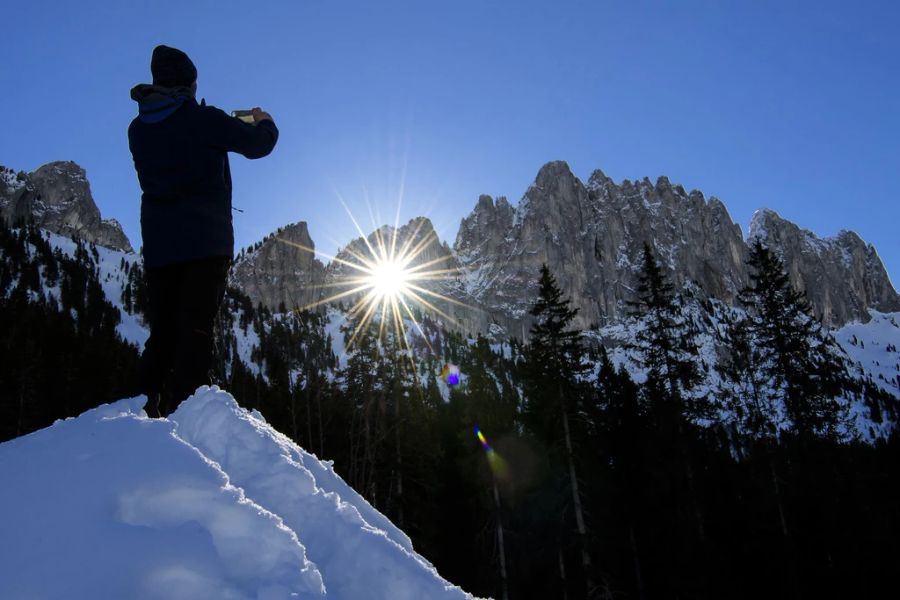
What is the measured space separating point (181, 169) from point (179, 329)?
98 cm

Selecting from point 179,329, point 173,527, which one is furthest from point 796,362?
point 173,527

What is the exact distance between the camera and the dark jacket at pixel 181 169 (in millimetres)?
3510

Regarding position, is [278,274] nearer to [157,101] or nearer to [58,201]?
[58,201]

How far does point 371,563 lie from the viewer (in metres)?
1.78

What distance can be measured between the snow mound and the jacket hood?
2069mm

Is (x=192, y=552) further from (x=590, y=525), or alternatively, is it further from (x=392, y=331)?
(x=392, y=331)

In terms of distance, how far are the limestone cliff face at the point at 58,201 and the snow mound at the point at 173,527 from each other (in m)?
202

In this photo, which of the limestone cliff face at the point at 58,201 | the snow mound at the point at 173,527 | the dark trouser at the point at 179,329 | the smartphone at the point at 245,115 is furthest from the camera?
the limestone cliff face at the point at 58,201

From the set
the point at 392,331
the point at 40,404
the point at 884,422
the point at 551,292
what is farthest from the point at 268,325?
the point at 884,422

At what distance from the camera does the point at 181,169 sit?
11.6 feet

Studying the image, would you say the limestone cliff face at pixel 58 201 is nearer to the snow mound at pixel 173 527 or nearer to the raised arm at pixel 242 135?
the raised arm at pixel 242 135

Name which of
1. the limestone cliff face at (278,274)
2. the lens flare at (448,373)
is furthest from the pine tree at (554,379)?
the limestone cliff face at (278,274)

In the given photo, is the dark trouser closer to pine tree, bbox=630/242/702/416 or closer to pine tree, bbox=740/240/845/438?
pine tree, bbox=740/240/845/438

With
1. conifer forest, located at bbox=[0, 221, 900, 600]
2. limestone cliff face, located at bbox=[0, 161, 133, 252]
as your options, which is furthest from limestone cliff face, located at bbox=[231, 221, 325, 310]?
conifer forest, located at bbox=[0, 221, 900, 600]
